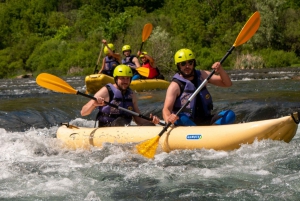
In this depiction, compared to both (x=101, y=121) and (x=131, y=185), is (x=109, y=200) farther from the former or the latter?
(x=101, y=121)

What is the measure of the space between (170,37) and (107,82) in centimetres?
2084

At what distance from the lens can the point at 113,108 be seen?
6914mm

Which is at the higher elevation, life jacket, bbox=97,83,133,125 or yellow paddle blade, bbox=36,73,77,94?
yellow paddle blade, bbox=36,73,77,94

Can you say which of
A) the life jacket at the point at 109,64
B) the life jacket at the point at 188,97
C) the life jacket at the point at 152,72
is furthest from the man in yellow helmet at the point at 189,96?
the life jacket at the point at 152,72

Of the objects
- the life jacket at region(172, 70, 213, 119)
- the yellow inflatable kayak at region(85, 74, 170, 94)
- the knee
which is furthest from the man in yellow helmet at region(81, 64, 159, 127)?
the yellow inflatable kayak at region(85, 74, 170, 94)

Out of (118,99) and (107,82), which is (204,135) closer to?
(118,99)

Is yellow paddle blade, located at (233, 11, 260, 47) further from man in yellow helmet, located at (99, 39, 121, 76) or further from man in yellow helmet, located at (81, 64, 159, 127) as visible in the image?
man in yellow helmet, located at (99, 39, 121, 76)

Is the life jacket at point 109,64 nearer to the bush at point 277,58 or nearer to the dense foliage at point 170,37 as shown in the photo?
the dense foliage at point 170,37

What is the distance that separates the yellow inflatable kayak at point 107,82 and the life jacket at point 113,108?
592 cm

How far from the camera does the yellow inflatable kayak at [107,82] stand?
1287 centimetres

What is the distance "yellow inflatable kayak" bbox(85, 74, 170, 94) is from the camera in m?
12.9

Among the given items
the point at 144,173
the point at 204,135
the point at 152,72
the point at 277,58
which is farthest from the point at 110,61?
the point at 277,58

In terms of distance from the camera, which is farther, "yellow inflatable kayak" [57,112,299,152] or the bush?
the bush

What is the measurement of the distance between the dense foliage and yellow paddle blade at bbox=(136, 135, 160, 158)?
676 inches
